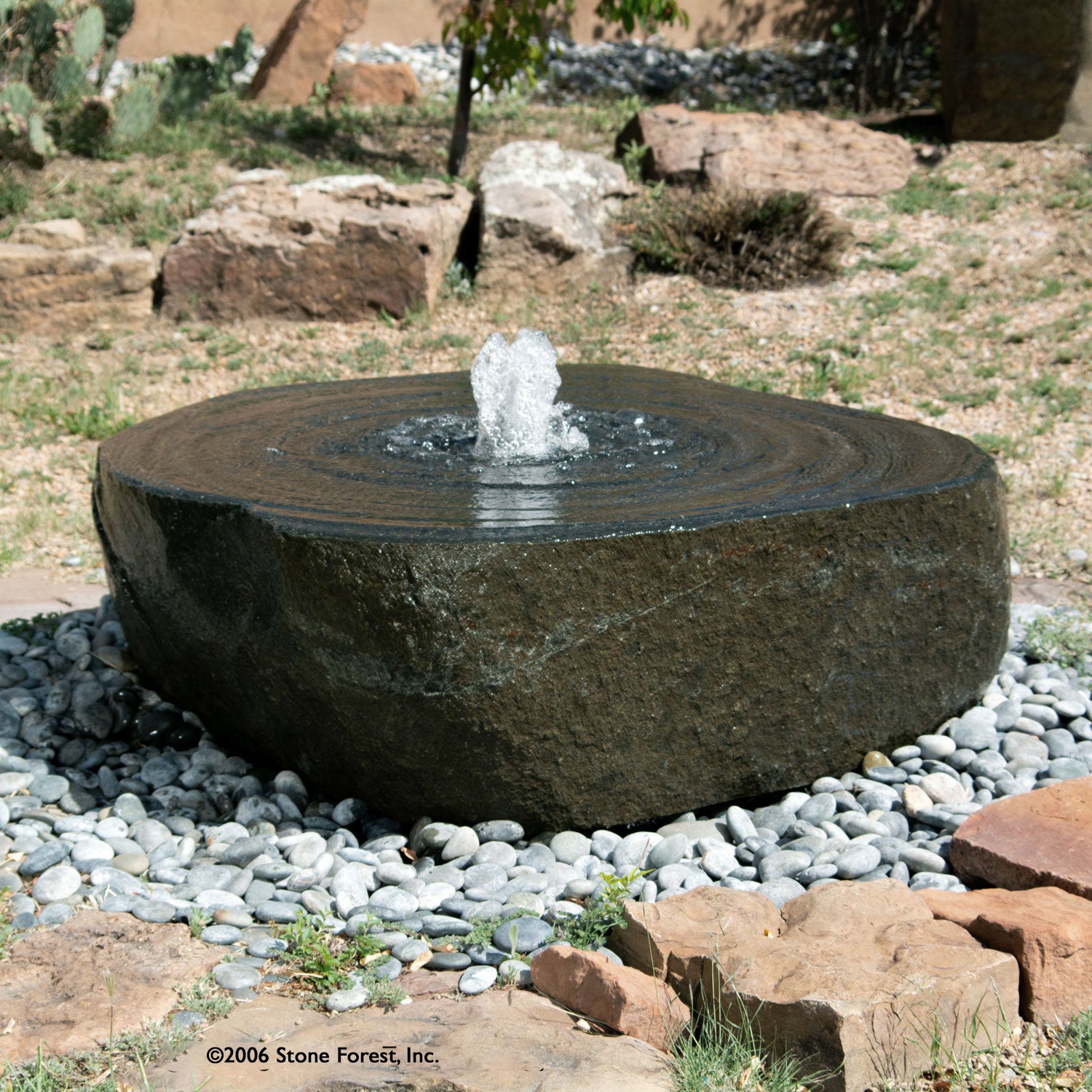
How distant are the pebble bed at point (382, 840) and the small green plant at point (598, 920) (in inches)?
1.7

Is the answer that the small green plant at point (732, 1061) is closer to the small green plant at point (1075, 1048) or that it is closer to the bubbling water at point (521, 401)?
the small green plant at point (1075, 1048)

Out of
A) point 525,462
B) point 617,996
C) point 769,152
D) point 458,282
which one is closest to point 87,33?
point 458,282

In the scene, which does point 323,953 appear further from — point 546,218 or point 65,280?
point 546,218

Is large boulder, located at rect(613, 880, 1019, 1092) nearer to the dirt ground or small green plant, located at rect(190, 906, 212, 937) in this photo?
small green plant, located at rect(190, 906, 212, 937)

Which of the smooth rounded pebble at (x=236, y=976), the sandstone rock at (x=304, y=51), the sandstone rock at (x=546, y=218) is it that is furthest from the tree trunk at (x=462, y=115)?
the smooth rounded pebble at (x=236, y=976)

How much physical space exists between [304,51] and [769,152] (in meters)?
4.77

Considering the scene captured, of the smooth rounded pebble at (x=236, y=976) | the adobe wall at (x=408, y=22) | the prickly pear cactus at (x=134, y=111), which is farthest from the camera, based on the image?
the adobe wall at (x=408, y=22)

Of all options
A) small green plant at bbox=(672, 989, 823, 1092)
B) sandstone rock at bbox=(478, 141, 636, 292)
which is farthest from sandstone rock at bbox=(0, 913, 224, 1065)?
sandstone rock at bbox=(478, 141, 636, 292)

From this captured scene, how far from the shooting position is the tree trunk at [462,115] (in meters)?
9.08

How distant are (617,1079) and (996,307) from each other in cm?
675

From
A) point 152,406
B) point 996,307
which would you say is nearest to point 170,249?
point 152,406

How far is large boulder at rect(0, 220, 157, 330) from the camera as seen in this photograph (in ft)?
24.7

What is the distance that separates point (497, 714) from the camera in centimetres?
285

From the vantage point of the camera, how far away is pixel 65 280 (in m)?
7.58
